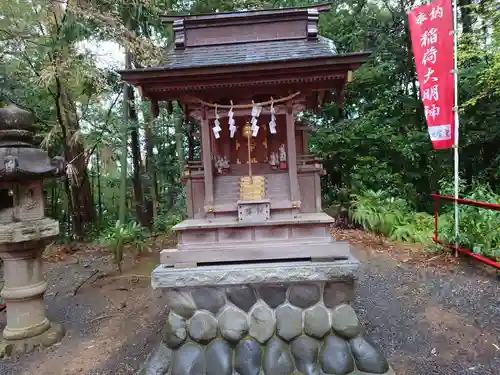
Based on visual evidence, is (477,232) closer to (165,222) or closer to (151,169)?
(165,222)

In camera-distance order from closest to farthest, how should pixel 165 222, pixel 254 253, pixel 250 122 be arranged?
1. pixel 254 253
2. pixel 250 122
3. pixel 165 222

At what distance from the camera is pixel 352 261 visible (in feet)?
10.8

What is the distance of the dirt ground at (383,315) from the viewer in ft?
11.8

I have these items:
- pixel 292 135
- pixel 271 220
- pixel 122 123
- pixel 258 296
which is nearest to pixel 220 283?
pixel 258 296

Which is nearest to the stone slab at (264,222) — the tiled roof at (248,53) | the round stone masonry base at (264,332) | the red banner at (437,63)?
the round stone masonry base at (264,332)

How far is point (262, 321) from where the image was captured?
10.8 ft

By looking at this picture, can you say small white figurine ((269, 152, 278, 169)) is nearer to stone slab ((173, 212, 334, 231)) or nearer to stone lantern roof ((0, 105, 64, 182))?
stone slab ((173, 212, 334, 231))

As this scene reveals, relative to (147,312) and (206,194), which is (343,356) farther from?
(147,312)

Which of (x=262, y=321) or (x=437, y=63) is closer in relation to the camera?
(x=262, y=321)

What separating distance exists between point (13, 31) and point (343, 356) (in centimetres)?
823

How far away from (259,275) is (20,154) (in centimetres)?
331

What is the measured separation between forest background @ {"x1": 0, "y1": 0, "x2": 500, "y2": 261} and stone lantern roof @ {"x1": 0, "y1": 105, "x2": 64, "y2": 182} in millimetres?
2189

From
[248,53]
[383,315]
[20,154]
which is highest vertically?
[248,53]

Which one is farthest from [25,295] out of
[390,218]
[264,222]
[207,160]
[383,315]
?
[390,218]
